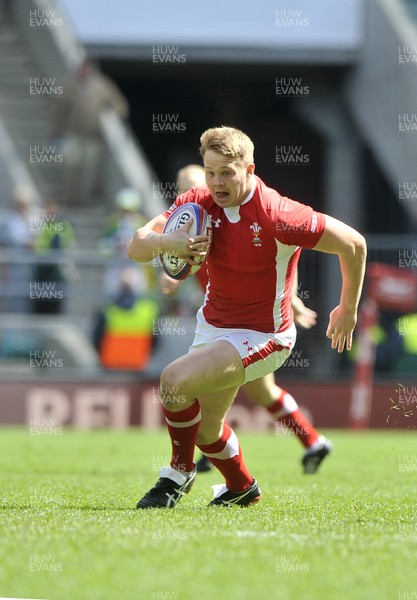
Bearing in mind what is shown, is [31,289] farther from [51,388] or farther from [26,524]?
[26,524]

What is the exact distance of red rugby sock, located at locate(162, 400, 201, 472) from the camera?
6.77 m

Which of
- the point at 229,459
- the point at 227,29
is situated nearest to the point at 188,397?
the point at 229,459

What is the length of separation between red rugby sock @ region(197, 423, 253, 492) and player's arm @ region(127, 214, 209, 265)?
1124 mm

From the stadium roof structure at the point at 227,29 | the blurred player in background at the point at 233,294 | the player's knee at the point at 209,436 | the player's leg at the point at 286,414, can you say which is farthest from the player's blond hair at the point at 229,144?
the stadium roof structure at the point at 227,29

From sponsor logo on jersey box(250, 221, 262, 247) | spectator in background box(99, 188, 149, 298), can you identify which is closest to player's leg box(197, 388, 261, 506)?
sponsor logo on jersey box(250, 221, 262, 247)

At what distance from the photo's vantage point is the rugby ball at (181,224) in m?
6.61

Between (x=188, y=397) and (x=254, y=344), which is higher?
(x=254, y=344)

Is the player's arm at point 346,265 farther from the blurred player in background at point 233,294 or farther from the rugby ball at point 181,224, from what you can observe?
the rugby ball at point 181,224

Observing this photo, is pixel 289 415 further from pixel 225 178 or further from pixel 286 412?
pixel 225 178

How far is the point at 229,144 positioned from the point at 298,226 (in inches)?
21.7

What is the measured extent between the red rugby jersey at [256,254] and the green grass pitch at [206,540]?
108 centimetres

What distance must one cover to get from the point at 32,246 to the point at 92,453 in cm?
548

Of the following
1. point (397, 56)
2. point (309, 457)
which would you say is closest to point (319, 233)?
point (309, 457)

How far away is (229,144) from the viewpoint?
6465 mm
